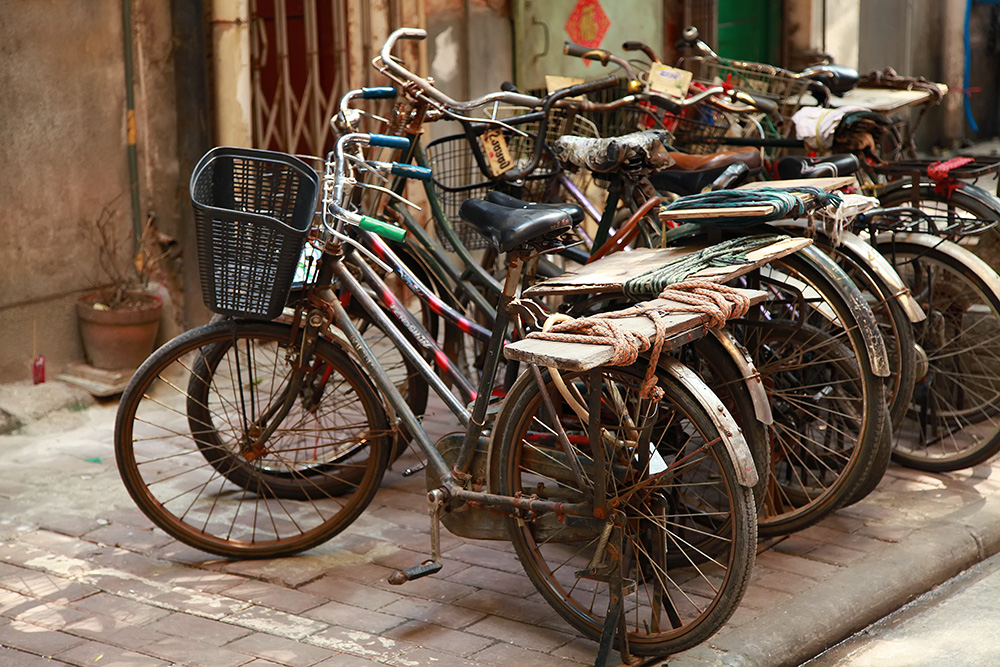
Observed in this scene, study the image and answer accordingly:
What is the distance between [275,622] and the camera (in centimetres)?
393

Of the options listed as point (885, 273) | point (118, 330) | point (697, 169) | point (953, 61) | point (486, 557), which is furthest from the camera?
point (953, 61)

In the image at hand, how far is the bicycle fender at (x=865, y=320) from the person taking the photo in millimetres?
4277

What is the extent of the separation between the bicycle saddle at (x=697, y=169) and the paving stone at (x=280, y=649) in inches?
90.1

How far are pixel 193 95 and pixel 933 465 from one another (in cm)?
409

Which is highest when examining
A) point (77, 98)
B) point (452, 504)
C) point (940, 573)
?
point (77, 98)

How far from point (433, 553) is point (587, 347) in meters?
1.01

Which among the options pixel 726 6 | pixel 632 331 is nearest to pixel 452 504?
pixel 632 331

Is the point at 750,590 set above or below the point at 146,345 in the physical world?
below

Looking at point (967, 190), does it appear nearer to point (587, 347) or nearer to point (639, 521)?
point (639, 521)

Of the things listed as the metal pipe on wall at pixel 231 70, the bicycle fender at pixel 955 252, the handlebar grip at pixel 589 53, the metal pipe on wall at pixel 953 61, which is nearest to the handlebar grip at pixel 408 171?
the handlebar grip at pixel 589 53

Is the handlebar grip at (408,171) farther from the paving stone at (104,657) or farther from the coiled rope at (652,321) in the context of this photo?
the paving stone at (104,657)

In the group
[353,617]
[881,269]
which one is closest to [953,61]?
[881,269]

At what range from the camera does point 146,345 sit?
6.34 meters

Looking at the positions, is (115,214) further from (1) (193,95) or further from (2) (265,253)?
(2) (265,253)
